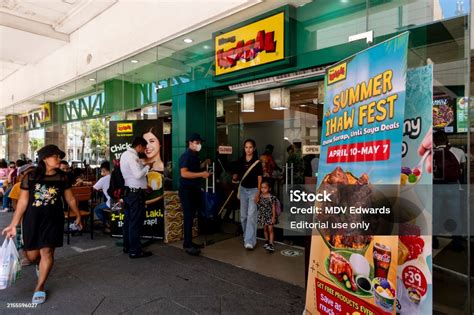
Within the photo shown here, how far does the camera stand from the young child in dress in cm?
459

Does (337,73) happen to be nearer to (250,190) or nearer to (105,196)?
(250,190)

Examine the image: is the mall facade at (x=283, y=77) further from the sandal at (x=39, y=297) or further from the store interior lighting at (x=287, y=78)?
the sandal at (x=39, y=297)

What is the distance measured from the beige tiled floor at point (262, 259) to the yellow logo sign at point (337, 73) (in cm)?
218

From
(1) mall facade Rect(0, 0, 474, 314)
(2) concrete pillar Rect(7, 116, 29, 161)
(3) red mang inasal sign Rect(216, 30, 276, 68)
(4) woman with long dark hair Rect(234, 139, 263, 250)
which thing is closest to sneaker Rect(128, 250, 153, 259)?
(4) woman with long dark hair Rect(234, 139, 263, 250)

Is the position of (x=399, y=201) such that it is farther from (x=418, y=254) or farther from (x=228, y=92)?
(x=228, y=92)

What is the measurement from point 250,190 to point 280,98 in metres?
→ 1.92

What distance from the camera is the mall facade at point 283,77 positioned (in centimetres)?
283

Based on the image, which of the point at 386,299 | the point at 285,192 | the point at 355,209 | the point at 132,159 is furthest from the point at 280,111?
the point at 386,299

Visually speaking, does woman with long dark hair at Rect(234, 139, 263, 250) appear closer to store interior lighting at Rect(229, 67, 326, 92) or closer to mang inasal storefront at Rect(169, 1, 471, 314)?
store interior lighting at Rect(229, 67, 326, 92)

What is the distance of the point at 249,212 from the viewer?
4586mm

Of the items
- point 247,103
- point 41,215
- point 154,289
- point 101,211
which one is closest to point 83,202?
point 101,211

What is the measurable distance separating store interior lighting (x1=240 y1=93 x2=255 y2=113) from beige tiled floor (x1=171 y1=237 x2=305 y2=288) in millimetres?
2593

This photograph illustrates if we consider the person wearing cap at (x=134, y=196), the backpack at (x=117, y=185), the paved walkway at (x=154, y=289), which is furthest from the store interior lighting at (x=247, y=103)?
the paved walkway at (x=154, y=289)

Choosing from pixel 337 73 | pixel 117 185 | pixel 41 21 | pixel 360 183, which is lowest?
pixel 117 185
